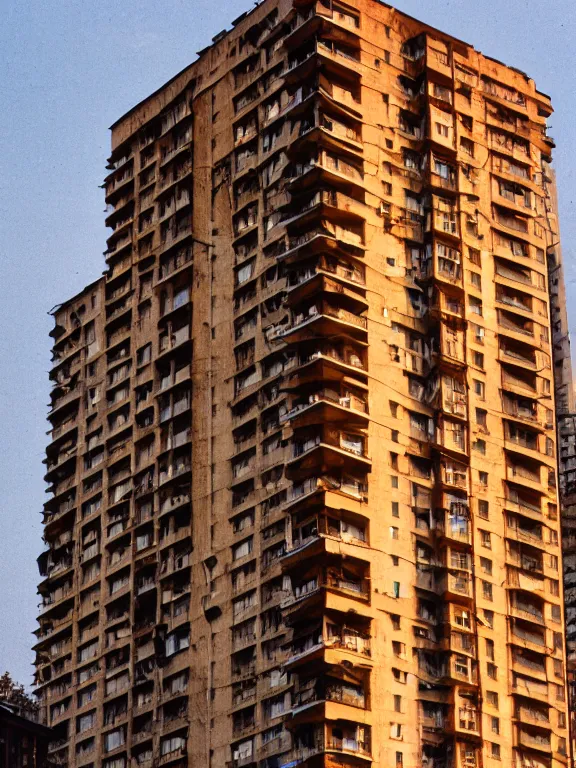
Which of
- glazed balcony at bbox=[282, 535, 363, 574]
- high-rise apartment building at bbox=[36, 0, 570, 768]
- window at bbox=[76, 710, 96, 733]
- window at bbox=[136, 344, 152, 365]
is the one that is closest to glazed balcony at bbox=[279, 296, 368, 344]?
high-rise apartment building at bbox=[36, 0, 570, 768]

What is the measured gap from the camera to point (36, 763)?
10125cm

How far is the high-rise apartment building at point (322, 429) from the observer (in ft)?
311

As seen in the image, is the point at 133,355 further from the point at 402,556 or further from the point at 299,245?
the point at 402,556

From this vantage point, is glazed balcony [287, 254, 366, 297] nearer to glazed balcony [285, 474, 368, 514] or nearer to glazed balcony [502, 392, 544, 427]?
glazed balcony [285, 474, 368, 514]

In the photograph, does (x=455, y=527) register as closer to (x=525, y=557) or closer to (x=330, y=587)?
(x=525, y=557)

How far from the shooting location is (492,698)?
97062 mm

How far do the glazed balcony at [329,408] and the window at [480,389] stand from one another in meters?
7.59

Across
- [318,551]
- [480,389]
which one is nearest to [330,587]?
A: [318,551]

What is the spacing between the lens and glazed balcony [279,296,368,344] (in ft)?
320

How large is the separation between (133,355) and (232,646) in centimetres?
2119

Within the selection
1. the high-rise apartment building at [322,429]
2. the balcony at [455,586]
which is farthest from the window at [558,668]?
the balcony at [455,586]

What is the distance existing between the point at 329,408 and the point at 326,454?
87.9 inches

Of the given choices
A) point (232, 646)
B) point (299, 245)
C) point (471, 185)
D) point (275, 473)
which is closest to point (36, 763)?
point (232, 646)

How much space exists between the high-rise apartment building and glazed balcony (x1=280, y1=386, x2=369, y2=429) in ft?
0.40
